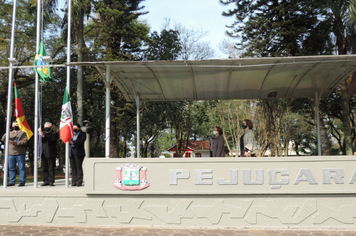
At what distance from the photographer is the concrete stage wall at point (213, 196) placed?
633cm

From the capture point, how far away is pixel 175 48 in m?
18.3

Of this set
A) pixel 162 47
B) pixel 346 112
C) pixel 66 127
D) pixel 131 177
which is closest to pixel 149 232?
pixel 131 177

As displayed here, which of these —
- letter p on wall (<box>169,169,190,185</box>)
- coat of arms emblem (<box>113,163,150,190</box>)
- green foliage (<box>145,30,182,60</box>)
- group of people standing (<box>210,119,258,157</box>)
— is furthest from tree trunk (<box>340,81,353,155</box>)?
coat of arms emblem (<box>113,163,150,190</box>)

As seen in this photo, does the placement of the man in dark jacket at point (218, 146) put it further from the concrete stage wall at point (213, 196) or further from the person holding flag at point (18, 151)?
the person holding flag at point (18, 151)

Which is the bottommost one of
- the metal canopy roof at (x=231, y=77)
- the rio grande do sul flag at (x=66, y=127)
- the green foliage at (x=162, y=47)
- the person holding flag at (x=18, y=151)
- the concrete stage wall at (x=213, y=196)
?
the concrete stage wall at (x=213, y=196)

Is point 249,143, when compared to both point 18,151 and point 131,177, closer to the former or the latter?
point 131,177

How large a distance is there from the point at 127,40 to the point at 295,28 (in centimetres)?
894

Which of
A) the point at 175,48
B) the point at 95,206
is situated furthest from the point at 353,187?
the point at 175,48

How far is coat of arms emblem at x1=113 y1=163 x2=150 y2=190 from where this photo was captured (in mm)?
6570

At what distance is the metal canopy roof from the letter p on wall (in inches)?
91.6

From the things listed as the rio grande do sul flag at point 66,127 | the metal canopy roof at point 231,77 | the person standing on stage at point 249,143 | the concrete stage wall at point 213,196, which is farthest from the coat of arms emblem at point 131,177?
the person standing on stage at point 249,143

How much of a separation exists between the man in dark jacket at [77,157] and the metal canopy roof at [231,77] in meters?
1.82

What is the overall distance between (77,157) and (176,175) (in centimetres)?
290

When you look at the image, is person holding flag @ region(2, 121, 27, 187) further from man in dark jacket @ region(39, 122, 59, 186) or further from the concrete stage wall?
the concrete stage wall
